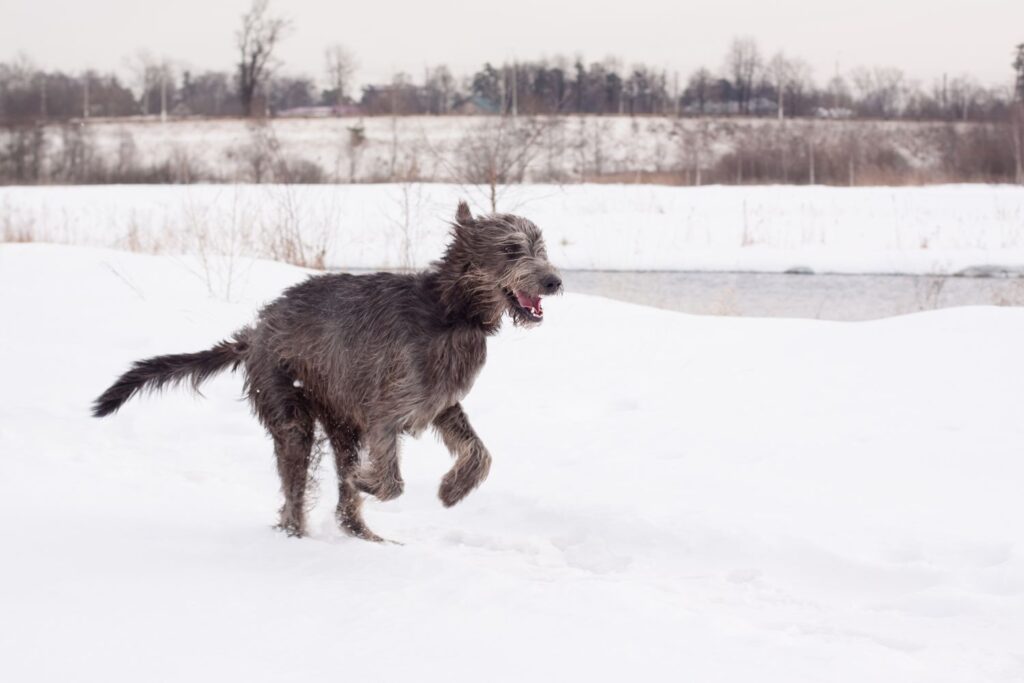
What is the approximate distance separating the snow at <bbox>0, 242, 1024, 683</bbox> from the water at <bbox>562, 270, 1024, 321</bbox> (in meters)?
4.52

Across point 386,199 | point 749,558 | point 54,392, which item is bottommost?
point 749,558

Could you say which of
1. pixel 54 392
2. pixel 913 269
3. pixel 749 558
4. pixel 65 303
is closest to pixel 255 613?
pixel 749 558

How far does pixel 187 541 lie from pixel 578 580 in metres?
1.78

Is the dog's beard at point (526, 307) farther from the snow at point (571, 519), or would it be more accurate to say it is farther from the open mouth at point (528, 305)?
the snow at point (571, 519)

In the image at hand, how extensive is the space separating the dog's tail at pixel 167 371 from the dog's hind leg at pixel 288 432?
0.28 meters

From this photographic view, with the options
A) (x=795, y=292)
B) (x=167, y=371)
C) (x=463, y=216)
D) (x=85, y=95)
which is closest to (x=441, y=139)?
(x=85, y=95)

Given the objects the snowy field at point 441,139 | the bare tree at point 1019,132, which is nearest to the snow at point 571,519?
the bare tree at point 1019,132

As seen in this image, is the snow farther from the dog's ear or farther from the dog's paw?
the dog's ear

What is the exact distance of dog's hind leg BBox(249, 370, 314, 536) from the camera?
5184mm

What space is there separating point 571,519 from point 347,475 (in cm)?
121

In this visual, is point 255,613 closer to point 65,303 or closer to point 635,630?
point 635,630

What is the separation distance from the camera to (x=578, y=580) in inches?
173

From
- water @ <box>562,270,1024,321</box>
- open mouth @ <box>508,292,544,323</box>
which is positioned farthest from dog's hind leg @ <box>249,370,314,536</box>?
water @ <box>562,270,1024,321</box>

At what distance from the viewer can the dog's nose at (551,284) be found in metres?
4.61
